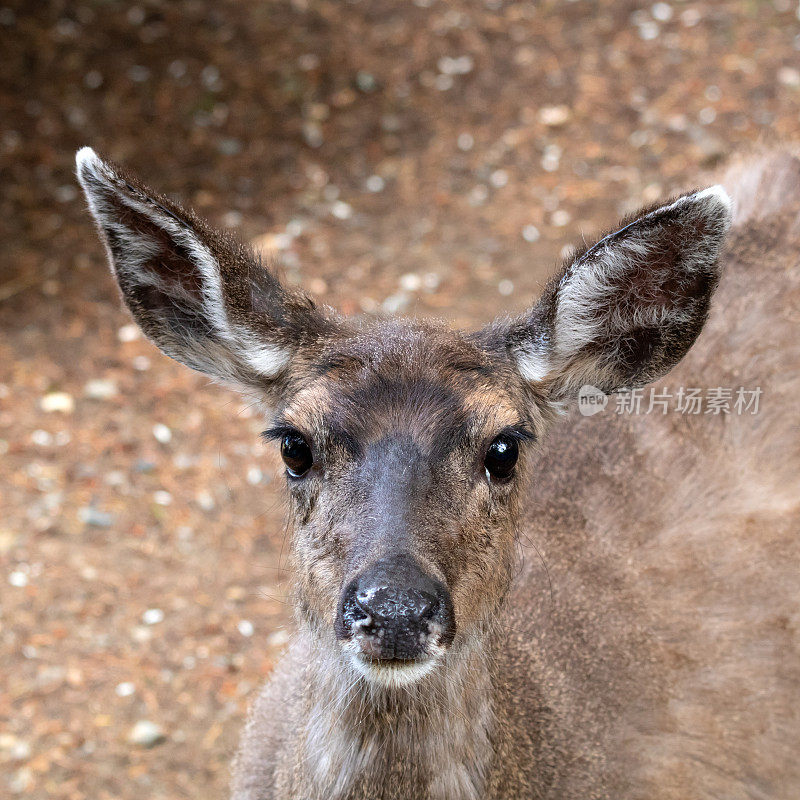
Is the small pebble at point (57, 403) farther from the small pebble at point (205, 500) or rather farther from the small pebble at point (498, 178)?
the small pebble at point (498, 178)

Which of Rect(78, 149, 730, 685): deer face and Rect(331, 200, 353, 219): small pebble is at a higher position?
Rect(331, 200, 353, 219): small pebble

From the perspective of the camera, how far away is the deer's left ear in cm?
326

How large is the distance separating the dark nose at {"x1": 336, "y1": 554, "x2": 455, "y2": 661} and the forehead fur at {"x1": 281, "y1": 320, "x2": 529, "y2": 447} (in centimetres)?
50

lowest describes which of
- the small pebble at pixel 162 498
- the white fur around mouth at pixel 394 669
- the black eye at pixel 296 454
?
the white fur around mouth at pixel 394 669

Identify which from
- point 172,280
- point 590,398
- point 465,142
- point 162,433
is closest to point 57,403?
point 162,433

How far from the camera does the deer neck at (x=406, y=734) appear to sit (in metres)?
3.19

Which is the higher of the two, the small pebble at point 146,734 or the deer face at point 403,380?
the deer face at point 403,380

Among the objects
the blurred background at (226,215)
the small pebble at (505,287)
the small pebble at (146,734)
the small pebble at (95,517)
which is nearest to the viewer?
the small pebble at (146,734)

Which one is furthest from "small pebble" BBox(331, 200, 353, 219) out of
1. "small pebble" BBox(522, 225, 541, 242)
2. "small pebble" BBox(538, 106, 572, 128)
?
"small pebble" BBox(538, 106, 572, 128)

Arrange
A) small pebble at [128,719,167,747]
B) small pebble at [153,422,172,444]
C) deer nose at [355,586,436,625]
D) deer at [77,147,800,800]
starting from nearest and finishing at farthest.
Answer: deer nose at [355,586,436,625], deer at [77,147,800,800], small pebble at [128,719,167,747], small pebble at [153,422,172,444]

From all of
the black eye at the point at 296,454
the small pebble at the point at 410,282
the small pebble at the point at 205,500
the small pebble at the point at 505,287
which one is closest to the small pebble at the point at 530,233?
the small pebble at the point at 505,287

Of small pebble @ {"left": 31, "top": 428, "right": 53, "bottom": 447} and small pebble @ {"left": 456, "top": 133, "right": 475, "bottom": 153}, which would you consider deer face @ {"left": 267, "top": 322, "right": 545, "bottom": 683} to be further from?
small pebble @ {"left": 456, "top": 133, "right": 475, "bottom": 153}

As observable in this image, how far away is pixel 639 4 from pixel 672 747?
8441mm

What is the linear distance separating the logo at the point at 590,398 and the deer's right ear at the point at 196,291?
3.08 feet
